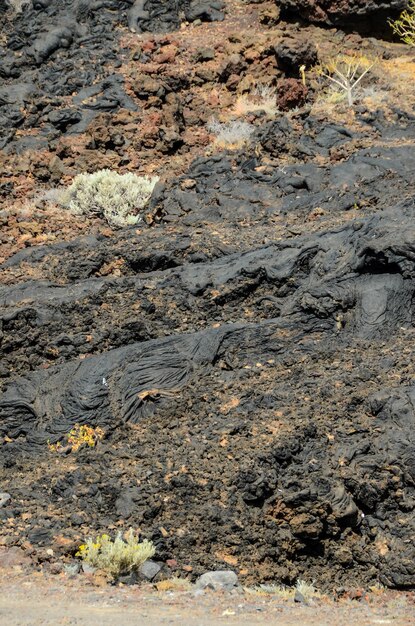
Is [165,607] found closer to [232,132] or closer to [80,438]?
[80,438]

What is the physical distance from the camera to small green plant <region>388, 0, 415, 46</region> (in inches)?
719

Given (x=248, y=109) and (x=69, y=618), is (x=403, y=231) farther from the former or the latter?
(x=248, y=109)

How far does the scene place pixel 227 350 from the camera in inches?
356

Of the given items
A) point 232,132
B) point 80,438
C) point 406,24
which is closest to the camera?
Result: point 80,438

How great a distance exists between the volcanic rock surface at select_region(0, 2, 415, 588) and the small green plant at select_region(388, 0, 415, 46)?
319 cm

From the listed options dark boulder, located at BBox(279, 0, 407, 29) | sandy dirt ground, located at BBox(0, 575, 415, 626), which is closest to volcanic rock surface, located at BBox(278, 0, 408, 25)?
dark boulder, located at BBox(279, 0, 407, 29)

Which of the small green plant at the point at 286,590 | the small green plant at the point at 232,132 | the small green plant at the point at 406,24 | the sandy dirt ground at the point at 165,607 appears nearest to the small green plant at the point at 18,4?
the small green plant at the point at 232,132

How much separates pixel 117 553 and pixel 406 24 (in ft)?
52.2

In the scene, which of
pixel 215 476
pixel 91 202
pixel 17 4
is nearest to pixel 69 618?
pixel 215 476

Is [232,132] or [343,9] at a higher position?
[343,9]

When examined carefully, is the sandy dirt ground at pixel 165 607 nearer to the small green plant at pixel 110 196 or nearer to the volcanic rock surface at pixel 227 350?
the volcanic rock surface at pixel 227 350

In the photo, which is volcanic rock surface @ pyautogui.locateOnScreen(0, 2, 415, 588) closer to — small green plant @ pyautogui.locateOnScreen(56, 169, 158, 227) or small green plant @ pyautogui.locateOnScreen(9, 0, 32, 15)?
small green plant @ pyautogui.locateOnScreen(56, 169, 158, 227)

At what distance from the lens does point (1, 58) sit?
60.4 ft

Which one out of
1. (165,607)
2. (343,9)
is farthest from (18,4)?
(165,607)
